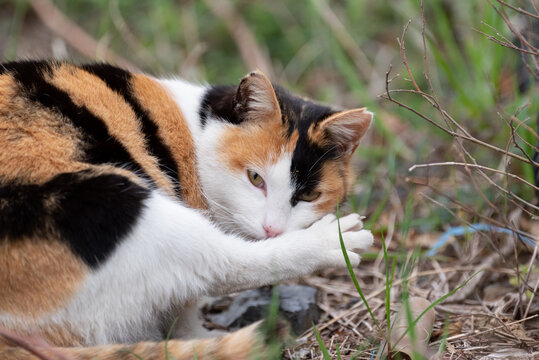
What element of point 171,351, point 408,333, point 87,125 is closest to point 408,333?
point 408,333

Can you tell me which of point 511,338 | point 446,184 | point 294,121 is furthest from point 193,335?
point 446,184

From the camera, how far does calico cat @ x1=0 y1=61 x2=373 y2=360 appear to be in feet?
6.18

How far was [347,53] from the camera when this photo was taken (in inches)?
201

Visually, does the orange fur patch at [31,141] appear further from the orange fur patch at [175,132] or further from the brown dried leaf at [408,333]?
the brown dried leaf at [408,333]

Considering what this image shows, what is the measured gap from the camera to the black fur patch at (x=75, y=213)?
186 cm

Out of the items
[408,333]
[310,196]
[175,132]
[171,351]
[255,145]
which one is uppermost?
[175,132]

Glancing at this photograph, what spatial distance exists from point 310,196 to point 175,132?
63cm

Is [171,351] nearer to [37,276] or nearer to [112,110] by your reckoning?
[37,276]

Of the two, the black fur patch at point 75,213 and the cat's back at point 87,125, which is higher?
the cat's back at point 87,125

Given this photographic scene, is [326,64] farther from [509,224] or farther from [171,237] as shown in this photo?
[171,237]

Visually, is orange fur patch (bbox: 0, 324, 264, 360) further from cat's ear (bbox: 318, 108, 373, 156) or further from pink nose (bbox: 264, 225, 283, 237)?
cat's ear (bbox: 318, 108, 373, 156)

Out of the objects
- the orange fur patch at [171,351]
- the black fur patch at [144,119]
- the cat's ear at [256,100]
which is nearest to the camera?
the orange fur patch at [171,351]

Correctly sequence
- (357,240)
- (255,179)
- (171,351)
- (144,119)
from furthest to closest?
(255,179) → (144,119) → (357,240) → (171,351)

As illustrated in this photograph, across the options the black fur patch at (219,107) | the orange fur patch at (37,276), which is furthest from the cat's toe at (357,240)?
the orange fur patch at (37,276)
